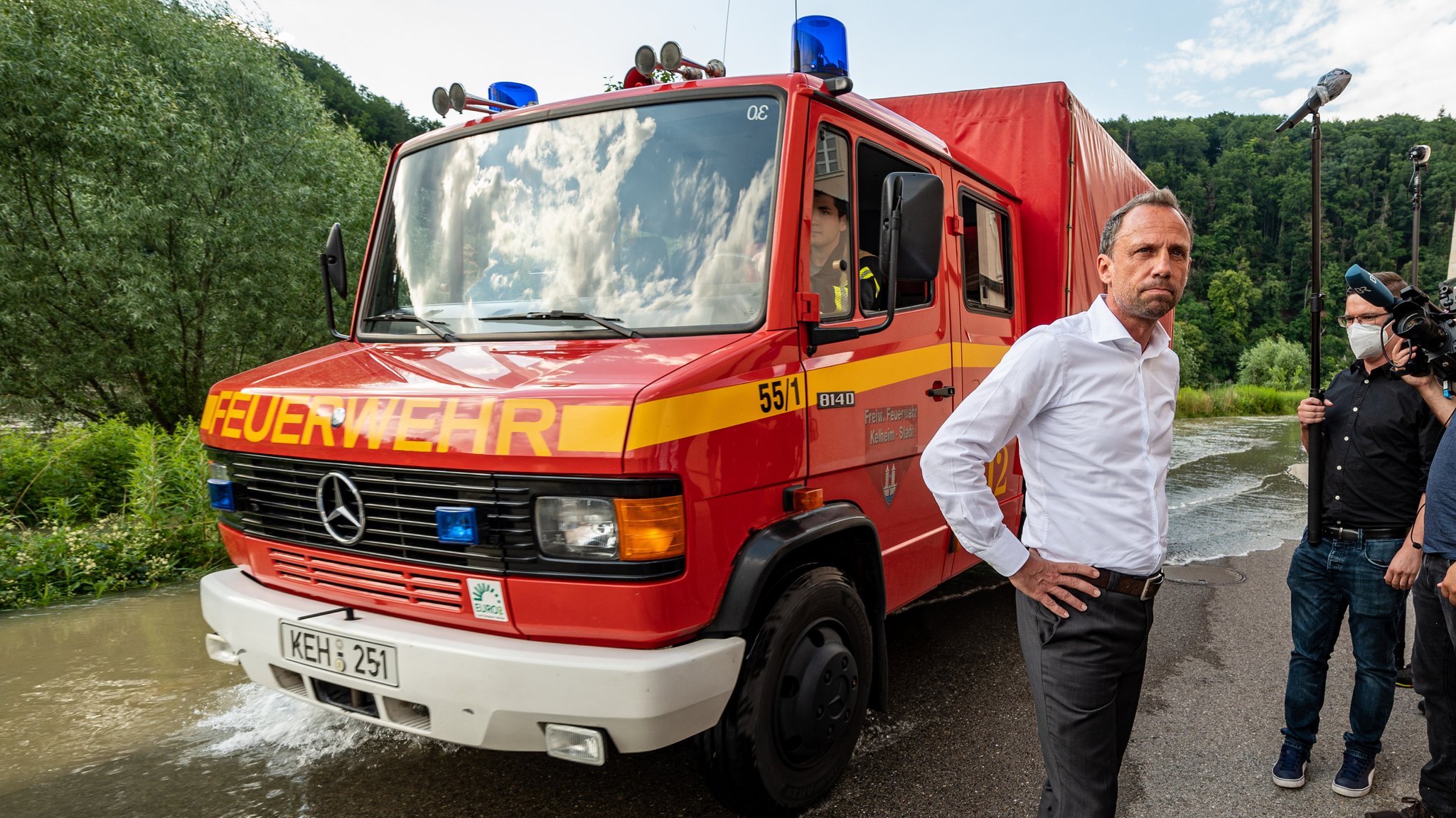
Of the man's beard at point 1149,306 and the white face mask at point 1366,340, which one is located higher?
the man's beard at point 1149,306

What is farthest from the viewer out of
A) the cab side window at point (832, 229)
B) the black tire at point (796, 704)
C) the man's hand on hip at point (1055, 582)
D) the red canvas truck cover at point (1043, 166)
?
the red canvas truck cover at point (1043, 166)

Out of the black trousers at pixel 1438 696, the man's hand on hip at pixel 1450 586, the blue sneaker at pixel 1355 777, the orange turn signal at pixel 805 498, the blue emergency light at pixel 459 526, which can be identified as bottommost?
the blue sneaker at pixel 1355 777

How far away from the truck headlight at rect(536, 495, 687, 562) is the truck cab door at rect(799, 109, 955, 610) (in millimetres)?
704

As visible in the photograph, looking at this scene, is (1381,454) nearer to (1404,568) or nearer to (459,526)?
(1404,568)

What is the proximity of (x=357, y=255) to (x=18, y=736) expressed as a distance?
40.9 ft

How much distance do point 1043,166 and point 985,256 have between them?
98 cm

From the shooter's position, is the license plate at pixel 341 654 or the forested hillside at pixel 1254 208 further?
the forested hillside at pixel 1254 208

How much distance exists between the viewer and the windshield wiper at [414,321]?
3061mm

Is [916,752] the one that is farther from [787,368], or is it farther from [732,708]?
[787,368]

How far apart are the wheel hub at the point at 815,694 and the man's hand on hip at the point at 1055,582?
0.93 metres

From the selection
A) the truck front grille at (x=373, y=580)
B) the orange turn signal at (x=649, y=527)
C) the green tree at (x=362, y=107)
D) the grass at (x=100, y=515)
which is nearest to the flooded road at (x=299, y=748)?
the grass at (x=100, y=515)

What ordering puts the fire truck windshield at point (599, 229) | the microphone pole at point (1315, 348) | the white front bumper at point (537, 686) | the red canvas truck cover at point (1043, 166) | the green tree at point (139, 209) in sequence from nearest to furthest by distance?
the white front bumper at point (537, 686) < the fire truck windshield at point (599, 229) < the microphone pole at point (1315, 348) < the red canvas truck cover at point (1043, 166) < the green tree at point (139, 209)

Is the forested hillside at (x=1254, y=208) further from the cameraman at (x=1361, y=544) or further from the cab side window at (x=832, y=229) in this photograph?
the cab side window at (x=832, y=229)

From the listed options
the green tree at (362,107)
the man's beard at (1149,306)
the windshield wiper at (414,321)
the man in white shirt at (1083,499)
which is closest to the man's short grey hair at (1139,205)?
the man in white shirt at (1083,499)
